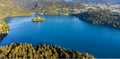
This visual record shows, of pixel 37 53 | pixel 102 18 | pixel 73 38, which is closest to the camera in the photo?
pixel 37 53

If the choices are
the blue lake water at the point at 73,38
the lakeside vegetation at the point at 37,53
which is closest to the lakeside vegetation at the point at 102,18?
the blue lake water at the point at 73,38

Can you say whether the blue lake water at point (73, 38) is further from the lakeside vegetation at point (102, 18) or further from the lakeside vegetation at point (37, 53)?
the lakeside vegetation at point (102, 18)

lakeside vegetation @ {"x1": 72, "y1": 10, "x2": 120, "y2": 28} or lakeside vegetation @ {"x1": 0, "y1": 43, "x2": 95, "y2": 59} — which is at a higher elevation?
lakeside vegetation @ {"x1": 0, "y1": 43, "x2": 95, "y2": 59}

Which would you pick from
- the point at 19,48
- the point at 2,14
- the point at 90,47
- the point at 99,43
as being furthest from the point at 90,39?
the point at 2,14

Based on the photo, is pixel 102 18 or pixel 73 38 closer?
pixel 73 38

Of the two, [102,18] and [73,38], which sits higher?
[73,38]

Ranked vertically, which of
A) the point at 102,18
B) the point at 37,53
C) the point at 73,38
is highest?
the point at 37,53

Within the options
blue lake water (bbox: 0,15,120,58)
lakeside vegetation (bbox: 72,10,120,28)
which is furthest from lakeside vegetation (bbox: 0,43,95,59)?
lakeside vegetation (bbox: 72,10,120,28)

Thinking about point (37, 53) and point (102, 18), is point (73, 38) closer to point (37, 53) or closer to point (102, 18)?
point (37, 53)

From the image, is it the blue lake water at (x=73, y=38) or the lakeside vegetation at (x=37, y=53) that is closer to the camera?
the lakeside vegetation at (x=37, y=53)

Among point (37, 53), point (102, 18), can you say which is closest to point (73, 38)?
point (37, 53)

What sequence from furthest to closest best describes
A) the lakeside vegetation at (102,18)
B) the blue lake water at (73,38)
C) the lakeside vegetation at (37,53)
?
the lakeside vegetation at (102,18)
the blue lake water at (73,38)
the lakeside vegetation at (37,53)

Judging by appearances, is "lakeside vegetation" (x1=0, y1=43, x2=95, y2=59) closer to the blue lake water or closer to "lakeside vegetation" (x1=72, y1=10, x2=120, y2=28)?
the blue lake water
